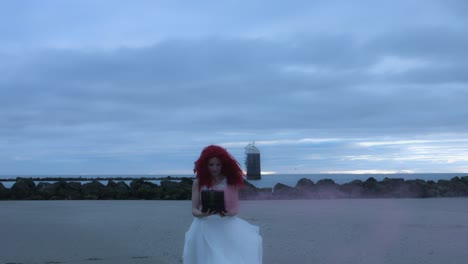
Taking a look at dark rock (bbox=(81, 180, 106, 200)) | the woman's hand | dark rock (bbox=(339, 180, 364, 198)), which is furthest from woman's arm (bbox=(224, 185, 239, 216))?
dark rock (bbox=(339, 180, 364, 198))

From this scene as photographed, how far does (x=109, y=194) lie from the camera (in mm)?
20875

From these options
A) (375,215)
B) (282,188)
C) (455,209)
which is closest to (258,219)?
(375,215)

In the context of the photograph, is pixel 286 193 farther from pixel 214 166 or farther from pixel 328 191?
pixel 214 166

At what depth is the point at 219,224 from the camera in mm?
5066

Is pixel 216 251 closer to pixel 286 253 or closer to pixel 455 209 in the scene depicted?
pixel 286 253

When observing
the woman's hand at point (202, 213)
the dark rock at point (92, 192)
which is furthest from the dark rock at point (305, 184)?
the woman's hand at point (202, 213)

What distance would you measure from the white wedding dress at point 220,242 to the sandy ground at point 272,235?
8.40 ft

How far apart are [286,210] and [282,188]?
6964 millimetres

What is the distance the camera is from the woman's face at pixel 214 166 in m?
→ 5.12

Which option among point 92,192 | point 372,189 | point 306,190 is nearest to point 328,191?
point 306,190

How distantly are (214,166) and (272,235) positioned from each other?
5.02 meters

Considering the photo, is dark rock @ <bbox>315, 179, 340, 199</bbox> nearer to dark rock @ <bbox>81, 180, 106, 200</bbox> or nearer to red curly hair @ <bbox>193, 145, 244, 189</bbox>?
dark rock @ <bbox>81, 180, 106, 200</bbox>

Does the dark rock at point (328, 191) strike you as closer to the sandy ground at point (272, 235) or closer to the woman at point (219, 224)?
the sandy ground at point (272, 235)

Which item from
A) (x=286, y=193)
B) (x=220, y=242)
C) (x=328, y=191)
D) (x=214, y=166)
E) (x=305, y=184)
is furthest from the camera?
(x=305, y=184)
